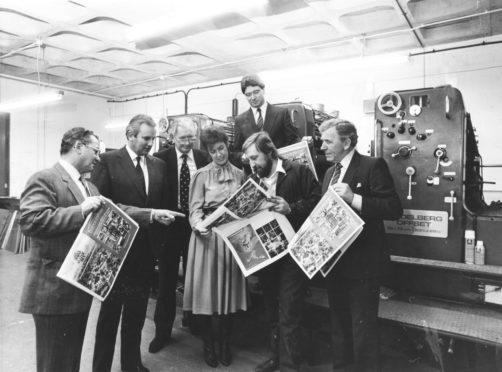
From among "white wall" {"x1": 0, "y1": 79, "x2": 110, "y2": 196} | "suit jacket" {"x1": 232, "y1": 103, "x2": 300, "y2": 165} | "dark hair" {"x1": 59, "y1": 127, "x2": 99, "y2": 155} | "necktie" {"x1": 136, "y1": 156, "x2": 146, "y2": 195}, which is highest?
"white wall" {"x1": 0, "y1": 79, "x2": 110, "y2": 196}

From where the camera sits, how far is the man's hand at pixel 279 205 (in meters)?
2.52

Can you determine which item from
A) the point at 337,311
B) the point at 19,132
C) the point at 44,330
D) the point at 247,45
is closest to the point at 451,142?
the point at 337,311

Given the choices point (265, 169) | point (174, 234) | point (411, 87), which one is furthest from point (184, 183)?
point (411, 87)

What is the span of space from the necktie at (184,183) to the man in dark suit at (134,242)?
0.50 m

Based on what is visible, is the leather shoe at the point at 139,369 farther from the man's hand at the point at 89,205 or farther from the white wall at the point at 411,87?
the white wall at the point at 411,87

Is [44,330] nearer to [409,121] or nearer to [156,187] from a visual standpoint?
[156,187]

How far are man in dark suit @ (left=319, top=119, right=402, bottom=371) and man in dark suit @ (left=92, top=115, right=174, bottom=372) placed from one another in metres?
1.22

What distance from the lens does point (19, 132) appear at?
33.2 ft

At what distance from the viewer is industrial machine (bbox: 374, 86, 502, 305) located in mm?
2990

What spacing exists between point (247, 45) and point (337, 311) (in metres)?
6.45

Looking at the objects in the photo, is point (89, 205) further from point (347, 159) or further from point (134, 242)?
point (347, 159)

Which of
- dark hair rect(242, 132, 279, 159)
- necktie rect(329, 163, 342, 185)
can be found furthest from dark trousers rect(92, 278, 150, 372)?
necktie rect(329, 163, 342, 185)

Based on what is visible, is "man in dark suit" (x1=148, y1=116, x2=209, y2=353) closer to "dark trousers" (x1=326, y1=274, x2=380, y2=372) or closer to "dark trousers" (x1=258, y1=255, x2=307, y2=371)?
"dark trousers" (x1=258, y1=255, x2=307, y2=371)

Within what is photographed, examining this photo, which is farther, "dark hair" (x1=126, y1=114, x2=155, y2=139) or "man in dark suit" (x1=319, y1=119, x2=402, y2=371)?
"dark hair" (x1=126, y1=114, x2=155, y2=139)
